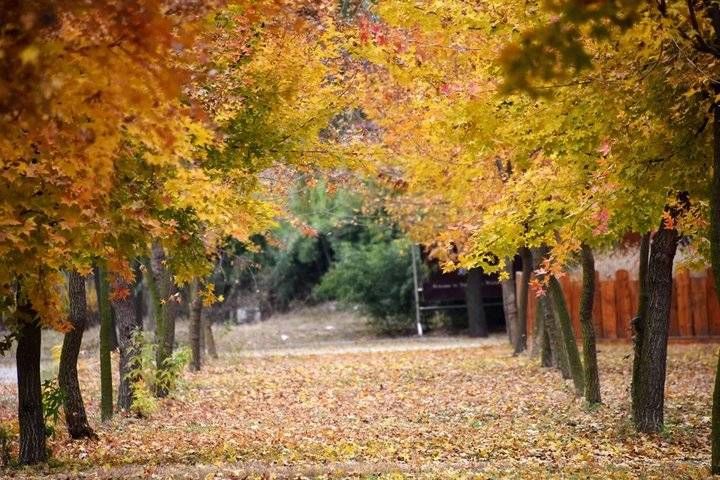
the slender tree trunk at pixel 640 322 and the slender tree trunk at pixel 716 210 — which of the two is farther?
the slender tree trunk at pixel 640 322

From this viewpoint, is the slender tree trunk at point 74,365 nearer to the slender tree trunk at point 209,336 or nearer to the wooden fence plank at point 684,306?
the slender tree trunk at point 209,336

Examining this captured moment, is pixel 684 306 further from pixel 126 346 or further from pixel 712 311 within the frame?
pixel 126 346

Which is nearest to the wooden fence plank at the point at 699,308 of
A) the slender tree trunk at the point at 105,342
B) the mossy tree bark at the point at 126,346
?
the mossy tree bark at the point at 126,346

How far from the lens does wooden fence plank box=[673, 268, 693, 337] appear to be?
27781 millimetres

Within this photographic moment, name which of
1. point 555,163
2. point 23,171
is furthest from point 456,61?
point 23,171

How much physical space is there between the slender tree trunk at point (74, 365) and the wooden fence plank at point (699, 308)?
1915cm

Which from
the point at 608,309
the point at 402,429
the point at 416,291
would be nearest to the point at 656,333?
the point at 402,429

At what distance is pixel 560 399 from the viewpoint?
679 inches

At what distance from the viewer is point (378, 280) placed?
130ft

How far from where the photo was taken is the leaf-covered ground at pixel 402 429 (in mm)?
10359

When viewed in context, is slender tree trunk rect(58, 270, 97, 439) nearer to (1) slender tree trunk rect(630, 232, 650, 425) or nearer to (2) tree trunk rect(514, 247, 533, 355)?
(1) slender tree trunk rect(630, 232, 650, 425)

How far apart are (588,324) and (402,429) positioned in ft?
11.2

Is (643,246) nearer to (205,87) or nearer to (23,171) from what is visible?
(205,87)

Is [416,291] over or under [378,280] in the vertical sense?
under
